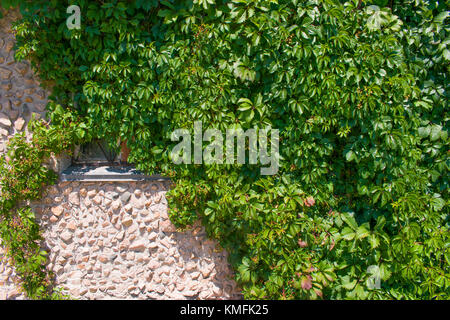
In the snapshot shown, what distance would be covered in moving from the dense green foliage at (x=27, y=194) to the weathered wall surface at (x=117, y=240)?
0.12 metres

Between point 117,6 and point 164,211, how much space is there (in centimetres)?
192

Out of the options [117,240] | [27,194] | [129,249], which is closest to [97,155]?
[27,194]

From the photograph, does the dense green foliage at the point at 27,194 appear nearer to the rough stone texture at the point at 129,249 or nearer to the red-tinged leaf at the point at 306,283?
the rough stone texture at the point at 129,249

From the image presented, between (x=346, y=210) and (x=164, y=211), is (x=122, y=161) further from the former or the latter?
(x=346, y=210)

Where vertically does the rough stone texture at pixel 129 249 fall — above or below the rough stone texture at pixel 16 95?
below

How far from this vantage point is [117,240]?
301 centimetres

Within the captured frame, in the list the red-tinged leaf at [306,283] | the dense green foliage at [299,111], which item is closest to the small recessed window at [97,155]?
the dense green foliage at [299,111]

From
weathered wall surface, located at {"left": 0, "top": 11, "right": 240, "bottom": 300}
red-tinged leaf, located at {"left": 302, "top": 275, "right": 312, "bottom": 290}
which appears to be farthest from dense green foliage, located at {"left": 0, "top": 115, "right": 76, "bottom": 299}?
red-tinged leaf, located at {"left": 302, "top": 275, "right": 312, "bottom": 290}

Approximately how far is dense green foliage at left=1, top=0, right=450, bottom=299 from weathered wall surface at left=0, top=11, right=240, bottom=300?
0.30m

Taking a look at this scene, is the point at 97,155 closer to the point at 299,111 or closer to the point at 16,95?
the point at 16,95

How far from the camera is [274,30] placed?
2.42m

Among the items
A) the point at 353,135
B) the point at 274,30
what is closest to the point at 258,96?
the point at 274,30

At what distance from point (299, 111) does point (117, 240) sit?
2.15 meters

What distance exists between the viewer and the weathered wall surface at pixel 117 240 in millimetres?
2971
